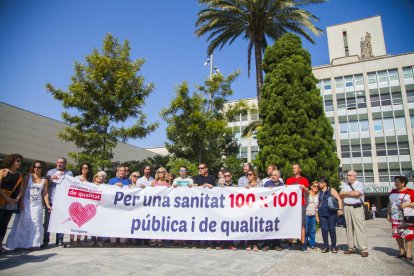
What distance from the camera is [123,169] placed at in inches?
295

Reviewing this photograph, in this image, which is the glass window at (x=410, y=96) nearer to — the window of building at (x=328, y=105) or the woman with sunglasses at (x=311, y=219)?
the window of building at (x=328, y=105)

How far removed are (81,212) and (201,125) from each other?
10.9 metres

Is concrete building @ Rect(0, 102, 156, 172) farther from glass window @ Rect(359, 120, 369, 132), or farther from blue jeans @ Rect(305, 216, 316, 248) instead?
glass window @ Rect(359, 120, 369, 132)

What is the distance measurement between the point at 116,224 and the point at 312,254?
4.52 meters

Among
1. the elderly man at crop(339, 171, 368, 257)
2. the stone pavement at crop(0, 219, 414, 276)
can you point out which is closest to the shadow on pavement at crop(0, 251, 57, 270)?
the stone pavement at crop(0, 219, 414, 276)

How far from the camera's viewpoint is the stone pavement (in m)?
4.49

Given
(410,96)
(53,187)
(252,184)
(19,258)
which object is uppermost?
(410,96)

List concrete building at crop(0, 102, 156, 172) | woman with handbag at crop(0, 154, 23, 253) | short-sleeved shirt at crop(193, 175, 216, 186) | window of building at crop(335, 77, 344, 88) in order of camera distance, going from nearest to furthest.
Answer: woman with handbag at crop(0, 154, 23, 253)
short-sleeved shirt at crop(193, 175, 216, 186)
concrete building at crop(0, 102, 156, 172)
window of building at crop(335, 77, 344, 88)

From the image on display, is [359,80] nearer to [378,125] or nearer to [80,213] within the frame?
[378,125]

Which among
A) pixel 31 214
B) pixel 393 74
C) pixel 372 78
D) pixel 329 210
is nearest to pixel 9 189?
pixel 31 214

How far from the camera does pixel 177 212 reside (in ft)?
21.9

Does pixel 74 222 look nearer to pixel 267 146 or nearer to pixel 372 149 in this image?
pixel 267 146

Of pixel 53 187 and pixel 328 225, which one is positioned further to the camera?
pixel 53 187

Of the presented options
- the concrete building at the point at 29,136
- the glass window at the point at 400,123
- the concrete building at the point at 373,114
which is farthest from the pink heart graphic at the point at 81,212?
the glass window at the point at 400,123
